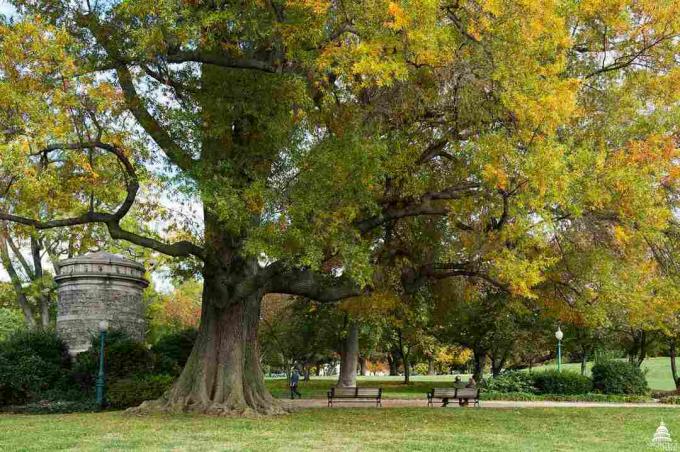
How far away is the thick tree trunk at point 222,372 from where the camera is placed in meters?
17.9

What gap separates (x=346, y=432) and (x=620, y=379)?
20159 mm

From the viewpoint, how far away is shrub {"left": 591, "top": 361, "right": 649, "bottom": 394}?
1165 inches

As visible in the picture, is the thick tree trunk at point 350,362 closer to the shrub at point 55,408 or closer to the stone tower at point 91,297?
the stone tower at point 91,297

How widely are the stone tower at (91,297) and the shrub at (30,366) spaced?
→ 2.60 ft

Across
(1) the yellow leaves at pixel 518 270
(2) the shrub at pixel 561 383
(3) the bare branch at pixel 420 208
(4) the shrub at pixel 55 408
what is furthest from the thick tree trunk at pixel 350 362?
(1) the yellow leaves at pixel 518 270

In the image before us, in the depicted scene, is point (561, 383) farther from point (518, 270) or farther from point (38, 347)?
point (38, 347)

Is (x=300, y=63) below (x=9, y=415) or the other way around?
the other way around

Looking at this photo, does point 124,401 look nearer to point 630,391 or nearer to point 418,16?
point 418,16

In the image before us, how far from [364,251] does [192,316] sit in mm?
38871

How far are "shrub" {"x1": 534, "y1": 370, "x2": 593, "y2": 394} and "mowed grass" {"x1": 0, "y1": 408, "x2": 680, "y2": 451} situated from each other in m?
10.6

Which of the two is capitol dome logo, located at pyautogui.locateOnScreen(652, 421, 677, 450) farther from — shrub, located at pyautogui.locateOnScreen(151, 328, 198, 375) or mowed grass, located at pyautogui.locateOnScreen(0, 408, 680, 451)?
shrub, located at pyautogui.locateOnScreen(151, 328, 198, 375)

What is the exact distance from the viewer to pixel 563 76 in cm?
1562

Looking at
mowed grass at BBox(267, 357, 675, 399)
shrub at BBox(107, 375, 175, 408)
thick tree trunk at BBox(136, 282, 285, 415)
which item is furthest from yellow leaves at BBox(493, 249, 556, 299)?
mowed grass at BBox(267, 357, 675, 399)

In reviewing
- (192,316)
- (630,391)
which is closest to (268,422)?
(630,391)
